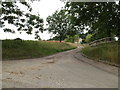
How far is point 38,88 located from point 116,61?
6355mm

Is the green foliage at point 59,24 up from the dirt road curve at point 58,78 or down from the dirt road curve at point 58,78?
up

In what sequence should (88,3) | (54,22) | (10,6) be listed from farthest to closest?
1. (54,22)
2. (10,6)
3. (88,3)

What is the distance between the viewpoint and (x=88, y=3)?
11.6 m

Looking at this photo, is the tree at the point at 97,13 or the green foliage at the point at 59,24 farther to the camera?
the green foliage at the point at 59,24

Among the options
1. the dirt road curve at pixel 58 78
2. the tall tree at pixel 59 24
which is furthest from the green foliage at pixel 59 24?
the dirt road curve at pixel 58 78

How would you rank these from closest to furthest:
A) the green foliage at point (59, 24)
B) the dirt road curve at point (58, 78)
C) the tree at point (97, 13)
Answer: the dirt road curve at point (58, 78) → the tree at point (97, 13) → the green foliage at point (59, 24)

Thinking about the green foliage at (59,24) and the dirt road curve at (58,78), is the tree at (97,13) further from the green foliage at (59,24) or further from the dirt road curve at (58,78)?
the green foliage at (59,24)

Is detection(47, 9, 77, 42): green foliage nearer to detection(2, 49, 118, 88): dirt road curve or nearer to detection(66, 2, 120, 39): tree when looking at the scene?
detection(66, 2, 120, 39): tree

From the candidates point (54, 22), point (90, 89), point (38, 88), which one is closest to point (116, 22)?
point (90, 89)

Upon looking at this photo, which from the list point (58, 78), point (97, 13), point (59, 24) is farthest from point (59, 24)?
point (58, 78)

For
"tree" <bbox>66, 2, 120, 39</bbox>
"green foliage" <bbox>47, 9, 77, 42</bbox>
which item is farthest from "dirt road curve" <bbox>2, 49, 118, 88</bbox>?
"green foliage" <bbox>47, 9, 77, 42</bbox>

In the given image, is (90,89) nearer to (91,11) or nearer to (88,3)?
(88,3)

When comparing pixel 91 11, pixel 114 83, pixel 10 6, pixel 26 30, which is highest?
pixel 10 6

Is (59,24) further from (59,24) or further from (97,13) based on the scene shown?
(97,13)
